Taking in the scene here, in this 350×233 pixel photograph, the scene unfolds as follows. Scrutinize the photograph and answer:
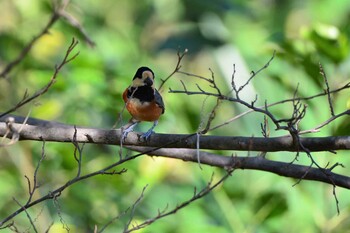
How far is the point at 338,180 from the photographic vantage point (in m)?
2.91

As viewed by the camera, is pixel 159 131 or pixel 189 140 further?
pixel 159 131

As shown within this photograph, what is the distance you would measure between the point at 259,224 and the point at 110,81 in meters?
1.33

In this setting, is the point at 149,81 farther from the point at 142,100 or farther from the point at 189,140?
the point at 189,140

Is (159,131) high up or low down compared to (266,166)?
up

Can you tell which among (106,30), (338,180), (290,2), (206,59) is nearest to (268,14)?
(290,2)

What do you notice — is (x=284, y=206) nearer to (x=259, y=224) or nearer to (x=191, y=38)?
(x=259, y=224)

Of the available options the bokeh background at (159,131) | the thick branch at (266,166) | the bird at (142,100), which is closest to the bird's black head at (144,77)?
the bird at (142,100)

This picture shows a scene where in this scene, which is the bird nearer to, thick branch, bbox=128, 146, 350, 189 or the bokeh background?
thick branch, bbox=128, 146, 350, 189

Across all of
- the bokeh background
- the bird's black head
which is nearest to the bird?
the bird's black head

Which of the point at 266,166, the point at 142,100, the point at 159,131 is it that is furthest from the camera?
the point at 159,131

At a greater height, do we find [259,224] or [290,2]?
[290,2]

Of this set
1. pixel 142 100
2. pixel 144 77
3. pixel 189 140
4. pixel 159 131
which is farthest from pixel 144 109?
pixel 159 131

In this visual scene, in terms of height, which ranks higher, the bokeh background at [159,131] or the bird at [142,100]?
the bokeh background at [159,131]

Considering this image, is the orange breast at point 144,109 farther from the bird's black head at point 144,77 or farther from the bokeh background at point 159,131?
the bokeh background at point 159,131
